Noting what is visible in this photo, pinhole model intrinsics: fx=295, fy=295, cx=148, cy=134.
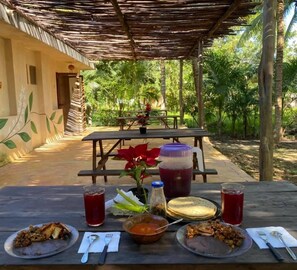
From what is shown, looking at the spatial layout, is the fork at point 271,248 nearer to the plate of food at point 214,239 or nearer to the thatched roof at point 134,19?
→ the plate of food at point 214,239

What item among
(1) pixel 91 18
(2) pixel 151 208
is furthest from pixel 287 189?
(1) pixel 91 18

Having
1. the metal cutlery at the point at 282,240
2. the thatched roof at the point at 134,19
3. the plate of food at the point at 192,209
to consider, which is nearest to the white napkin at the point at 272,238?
the metal cutlery at the point at 282,240

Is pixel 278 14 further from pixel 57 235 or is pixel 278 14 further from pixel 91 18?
pixel 57 235

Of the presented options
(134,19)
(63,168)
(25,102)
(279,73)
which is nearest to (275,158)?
(279,73)

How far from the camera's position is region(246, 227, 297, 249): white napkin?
983 millimetres

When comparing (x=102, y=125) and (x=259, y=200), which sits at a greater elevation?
(x=259, y=200)

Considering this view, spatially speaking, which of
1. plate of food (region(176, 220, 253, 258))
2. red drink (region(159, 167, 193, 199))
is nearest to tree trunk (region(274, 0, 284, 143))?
red drink (region(159, 167, 193, 199))

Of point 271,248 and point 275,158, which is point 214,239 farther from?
point 275,158

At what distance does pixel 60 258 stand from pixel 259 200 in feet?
3.11

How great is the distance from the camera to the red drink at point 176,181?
1320 millimetres

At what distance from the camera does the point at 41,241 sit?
101 cm

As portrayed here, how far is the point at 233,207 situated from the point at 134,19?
4054 mm

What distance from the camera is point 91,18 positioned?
4461mm

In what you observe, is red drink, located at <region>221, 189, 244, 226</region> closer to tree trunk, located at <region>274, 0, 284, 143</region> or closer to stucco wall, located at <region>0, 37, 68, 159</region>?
stucco wall, located at <region>0, 37, 68, 159</region>
